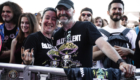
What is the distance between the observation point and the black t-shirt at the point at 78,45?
1.85m

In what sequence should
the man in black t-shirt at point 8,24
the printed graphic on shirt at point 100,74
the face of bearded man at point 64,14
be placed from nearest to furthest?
the printed graphic on shirt at point 100,74, the face of bearded man at point 64,14, the man in black t-shirt at point 8,24

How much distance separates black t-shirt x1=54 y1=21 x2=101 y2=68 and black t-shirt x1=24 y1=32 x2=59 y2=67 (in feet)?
0.30

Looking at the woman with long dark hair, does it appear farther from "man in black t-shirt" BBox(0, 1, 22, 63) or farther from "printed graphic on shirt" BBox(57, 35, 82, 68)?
"printed graphic on shirt" BBox(57, 35, 82, 68)

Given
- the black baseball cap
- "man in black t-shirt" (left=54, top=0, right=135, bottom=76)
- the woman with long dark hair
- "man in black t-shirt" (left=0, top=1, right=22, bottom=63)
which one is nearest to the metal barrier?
"man in black t-shirt" (left=54, top=0, right=135, bottom=76)

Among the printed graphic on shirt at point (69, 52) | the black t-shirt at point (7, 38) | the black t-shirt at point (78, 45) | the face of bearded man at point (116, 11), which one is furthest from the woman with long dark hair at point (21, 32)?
the face of bearded man at point (116, 11)

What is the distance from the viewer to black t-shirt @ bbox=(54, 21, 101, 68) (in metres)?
1.85

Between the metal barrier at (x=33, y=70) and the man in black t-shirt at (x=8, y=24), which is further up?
the man in black t-shirt at (x=8, y=24)

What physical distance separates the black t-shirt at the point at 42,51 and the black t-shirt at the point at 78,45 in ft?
0.30

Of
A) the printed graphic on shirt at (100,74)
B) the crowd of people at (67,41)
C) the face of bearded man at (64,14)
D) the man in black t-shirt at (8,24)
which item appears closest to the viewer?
the printed graphic on shirt at (100,74)

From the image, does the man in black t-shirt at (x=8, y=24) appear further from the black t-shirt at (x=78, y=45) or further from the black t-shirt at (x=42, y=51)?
the black t-shirt at (x=78, y=45)

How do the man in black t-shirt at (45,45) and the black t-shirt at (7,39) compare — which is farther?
the black t-shirt at (7,39)

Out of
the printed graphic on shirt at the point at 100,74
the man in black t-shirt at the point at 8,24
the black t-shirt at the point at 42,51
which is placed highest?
the man in black t-shirt at the point at 8,24

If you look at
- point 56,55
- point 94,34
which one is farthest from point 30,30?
point 94,34

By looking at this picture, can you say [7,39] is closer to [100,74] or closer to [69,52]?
[69,52]
